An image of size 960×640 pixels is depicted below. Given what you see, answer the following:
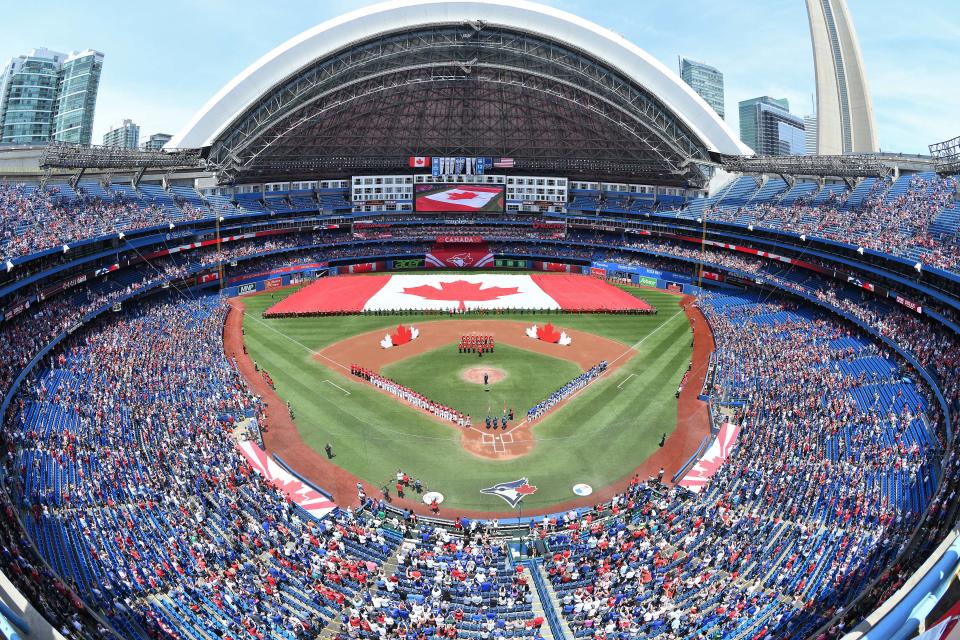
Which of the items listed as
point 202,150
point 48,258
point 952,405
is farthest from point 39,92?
point 952,405

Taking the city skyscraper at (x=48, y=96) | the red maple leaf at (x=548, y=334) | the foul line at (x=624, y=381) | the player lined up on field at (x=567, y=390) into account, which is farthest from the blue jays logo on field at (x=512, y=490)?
the city skyscraper at (x=48, y=96)

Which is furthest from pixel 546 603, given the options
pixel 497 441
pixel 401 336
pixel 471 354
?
pixel 401 336

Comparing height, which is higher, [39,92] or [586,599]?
[39,92]

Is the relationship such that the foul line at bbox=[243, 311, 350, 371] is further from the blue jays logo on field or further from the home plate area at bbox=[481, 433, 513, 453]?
the blue jays logo on field

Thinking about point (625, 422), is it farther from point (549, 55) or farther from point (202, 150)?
point (202, 150)

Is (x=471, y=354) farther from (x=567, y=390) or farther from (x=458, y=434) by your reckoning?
(x=458, y=434)

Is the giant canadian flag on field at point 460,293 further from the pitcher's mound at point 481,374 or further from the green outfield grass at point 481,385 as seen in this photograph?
the pitcher's mound at point 481,374
